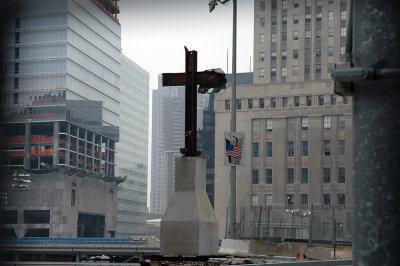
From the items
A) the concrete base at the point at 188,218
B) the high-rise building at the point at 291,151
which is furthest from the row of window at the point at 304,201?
the concrete base at the point at 188,218

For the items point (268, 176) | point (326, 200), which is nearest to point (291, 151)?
point (268, 176)

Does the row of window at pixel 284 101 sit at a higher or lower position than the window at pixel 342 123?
higher

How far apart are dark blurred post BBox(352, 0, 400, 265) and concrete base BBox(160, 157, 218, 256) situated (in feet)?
60.9

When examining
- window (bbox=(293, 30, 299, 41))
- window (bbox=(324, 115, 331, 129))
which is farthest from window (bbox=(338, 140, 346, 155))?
window (bbox=(293, 30, 299, 41))

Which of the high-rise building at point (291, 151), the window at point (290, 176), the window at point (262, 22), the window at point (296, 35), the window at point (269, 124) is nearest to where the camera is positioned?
the high-rise building at point (291, 151)

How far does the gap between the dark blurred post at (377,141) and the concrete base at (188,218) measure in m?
18.6

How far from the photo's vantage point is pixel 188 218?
2134 centimetres

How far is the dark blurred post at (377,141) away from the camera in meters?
2.77

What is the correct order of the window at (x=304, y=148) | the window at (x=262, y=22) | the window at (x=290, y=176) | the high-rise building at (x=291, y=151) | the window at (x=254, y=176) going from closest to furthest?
the high-rise building at (x=291, y=151)
the window at (x=304, y=148)
the window at (x=290, y=176)
the window at (x=254, y=176)
the window at (x=262, y=22)

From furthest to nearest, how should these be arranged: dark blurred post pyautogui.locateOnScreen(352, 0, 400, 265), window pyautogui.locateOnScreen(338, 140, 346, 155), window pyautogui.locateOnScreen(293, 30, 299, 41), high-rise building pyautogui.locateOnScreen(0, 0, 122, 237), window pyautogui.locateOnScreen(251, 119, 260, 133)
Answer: high-rise building pyautogui.locateOnScreen(0, 0, 122, 237), window pyautogui.locateOnScreen(293, 30, 299, 41), window pyautogui.locateOnScreen(251, 119, 260, 133), window pyautogui.locateOnScreen(338, 140, 346, 155), dark blurred post pyautogui.locateOnScreen(352, 0, 400, 265)

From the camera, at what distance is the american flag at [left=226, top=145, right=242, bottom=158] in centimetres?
3038

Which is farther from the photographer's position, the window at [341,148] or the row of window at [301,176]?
the window at [341,148]

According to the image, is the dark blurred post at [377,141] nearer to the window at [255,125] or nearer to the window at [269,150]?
the window at [269,150]

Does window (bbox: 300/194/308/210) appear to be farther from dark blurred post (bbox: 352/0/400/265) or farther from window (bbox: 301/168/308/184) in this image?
dark blurred post (bbox: 352/0/400/265)
